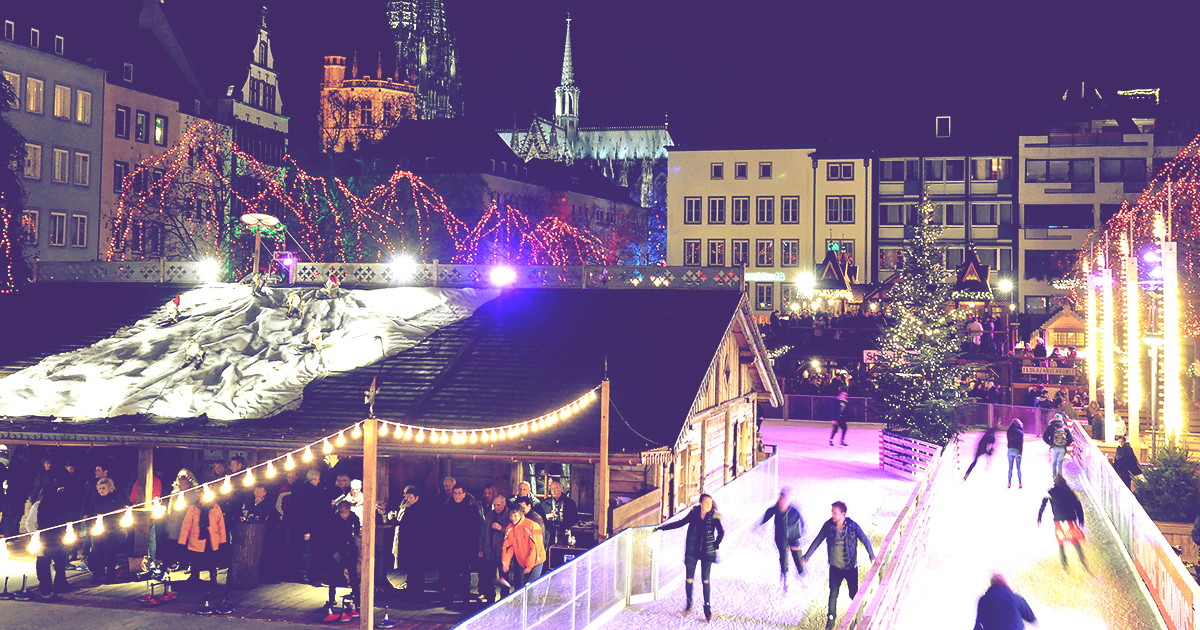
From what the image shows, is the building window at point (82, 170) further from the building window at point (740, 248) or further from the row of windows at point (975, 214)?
the row of windows at point (975, 214)

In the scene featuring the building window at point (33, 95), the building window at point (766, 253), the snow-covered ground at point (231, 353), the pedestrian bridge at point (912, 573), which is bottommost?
the pedestrian bridge at point (912, 573)

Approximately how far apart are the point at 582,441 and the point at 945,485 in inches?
316

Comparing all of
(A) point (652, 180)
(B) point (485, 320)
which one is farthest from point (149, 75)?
(A) point (652, 180)

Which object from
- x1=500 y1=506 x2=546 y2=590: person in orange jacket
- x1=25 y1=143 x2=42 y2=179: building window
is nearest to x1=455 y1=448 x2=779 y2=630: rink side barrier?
x1=500 y1=506 x2=546 y2=590: person in orange jacket

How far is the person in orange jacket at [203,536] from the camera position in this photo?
14.9 m

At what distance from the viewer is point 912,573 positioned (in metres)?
14.8

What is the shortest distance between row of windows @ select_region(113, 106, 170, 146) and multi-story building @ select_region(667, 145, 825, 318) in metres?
28.5

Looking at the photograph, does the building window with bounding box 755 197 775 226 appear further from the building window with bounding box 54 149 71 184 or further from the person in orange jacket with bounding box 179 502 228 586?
the person in orange jacket with bounding box 179 502 228 586

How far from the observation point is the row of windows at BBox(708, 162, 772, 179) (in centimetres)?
6444

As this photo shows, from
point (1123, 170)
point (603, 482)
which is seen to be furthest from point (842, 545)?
point (1123, 170)

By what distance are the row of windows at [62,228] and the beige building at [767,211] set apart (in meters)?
32.1

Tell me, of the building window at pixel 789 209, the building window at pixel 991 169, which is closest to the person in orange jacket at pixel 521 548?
the building window at pixel 789 209

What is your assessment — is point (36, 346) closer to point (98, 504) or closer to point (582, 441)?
point (98, 504)

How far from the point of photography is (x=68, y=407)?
19.6 meters
